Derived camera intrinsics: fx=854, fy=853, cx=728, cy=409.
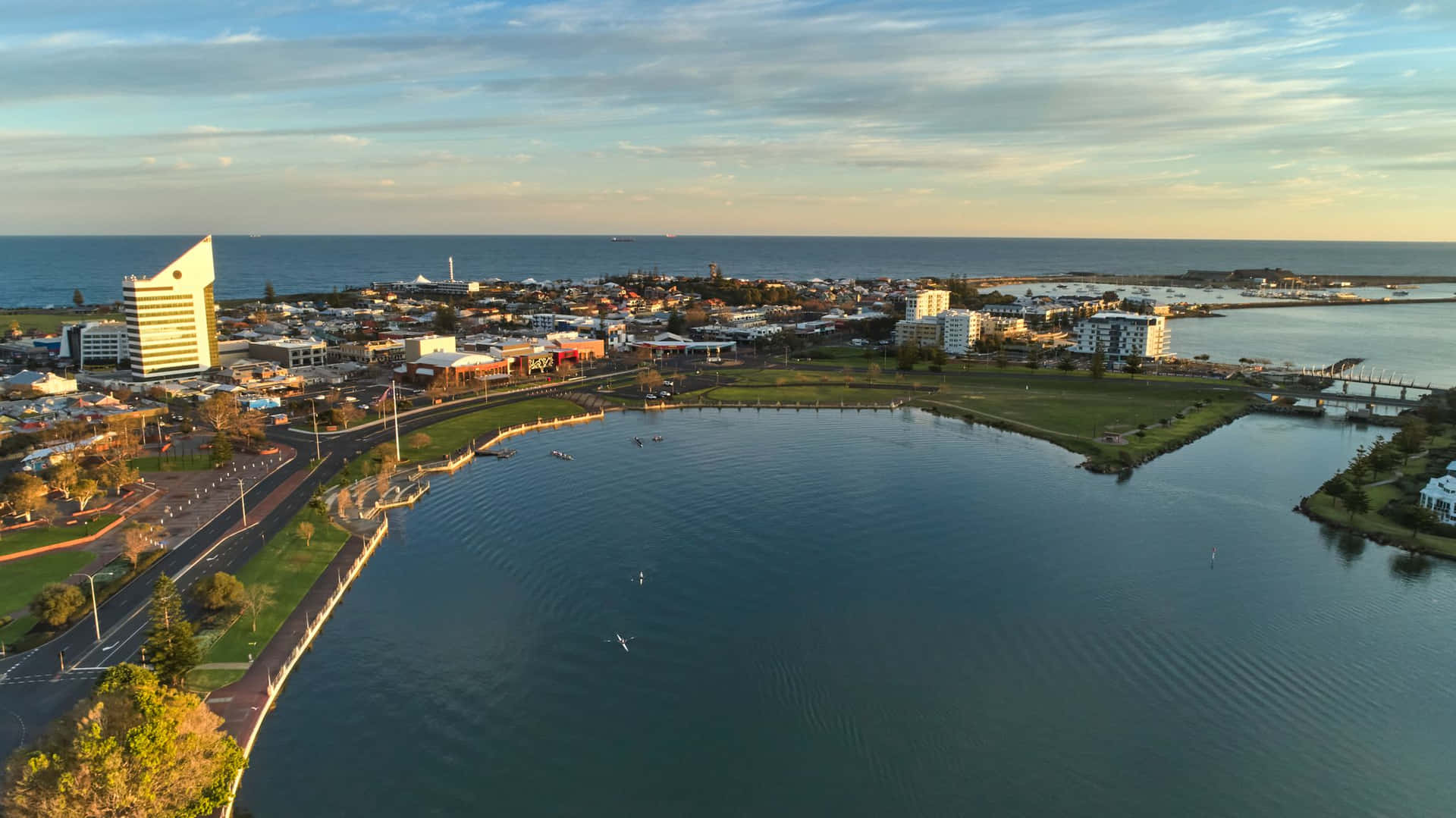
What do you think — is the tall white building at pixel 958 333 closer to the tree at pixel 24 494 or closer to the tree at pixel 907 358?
the tree at pixel 907 358

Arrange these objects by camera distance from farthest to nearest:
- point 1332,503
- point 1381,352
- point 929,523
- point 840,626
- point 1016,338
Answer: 1. point 1016,338
2. point 1381,352
3. point 1332,503
4. point 929,523
5. point 840,626

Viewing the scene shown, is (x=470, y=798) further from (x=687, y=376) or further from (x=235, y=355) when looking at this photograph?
(x=235, y=355)

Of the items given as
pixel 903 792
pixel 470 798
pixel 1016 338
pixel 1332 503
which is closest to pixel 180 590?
pixel 470 798

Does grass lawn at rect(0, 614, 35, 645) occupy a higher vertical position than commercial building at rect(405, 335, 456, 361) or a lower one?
lower

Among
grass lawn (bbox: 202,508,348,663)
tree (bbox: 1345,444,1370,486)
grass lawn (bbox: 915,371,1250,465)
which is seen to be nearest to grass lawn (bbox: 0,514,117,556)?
grass lawn (bbox: 202,508,348,663)

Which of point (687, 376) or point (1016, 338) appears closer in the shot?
point (687, 376)

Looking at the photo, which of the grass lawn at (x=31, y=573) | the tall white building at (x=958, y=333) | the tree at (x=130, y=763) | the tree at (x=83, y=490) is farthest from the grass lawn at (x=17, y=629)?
the tall white building at (x=958, y=333)

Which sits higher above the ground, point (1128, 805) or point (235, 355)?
point (235, 355)

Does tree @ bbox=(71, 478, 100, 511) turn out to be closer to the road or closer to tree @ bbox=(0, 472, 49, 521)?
tree @ bbox=(0, 472, 49, 521)
